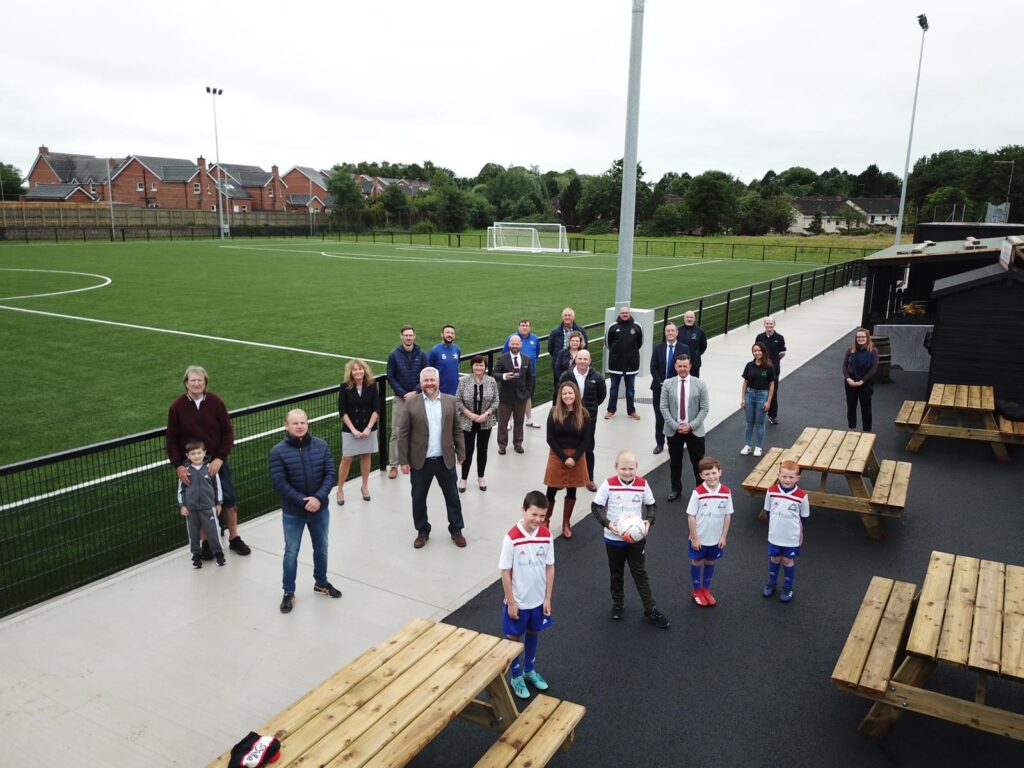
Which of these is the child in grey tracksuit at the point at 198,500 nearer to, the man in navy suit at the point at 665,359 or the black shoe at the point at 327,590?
the black shoe at the point at 327,590

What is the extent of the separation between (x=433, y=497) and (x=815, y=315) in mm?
20053

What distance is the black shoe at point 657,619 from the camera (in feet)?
20.2

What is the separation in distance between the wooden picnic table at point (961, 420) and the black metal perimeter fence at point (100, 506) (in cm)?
622

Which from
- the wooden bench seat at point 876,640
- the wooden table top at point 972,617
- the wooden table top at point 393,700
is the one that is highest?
the wooden table top at point 972,617

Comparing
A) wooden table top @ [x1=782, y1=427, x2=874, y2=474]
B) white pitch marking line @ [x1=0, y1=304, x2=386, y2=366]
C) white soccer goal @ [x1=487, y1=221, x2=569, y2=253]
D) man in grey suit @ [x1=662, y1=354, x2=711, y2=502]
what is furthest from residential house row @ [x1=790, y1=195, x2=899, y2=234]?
man in grey suit @ [x1=662, y1=354, x2=711, y2=502]

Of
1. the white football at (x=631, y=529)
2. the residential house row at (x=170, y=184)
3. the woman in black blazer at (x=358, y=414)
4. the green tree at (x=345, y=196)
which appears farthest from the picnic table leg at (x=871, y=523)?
the residential house row at (x=170, y=184)

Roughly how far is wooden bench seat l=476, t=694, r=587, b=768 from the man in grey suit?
15.1ft

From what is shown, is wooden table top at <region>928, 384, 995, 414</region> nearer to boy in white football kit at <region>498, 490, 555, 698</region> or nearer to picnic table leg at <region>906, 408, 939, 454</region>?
picnic table leg at <region>906, 408, 939, 454</region>

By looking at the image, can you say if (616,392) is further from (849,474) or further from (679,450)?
(849,474)

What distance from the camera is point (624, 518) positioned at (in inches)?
237

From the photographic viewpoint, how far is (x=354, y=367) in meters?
8.44

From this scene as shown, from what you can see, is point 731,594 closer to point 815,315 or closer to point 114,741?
point 114,741

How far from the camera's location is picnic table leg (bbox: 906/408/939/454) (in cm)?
1077

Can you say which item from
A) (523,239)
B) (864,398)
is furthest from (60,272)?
(523,239)
